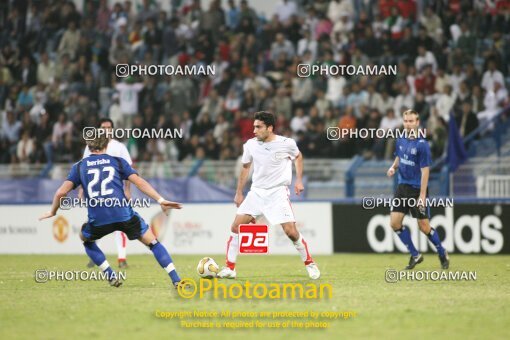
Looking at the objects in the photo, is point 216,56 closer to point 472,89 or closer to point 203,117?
point 203,117

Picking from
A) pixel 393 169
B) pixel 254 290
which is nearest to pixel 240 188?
pixel 254 290

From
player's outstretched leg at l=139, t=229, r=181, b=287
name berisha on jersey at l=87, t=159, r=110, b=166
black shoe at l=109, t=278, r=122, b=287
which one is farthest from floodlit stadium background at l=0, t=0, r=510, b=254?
name berisha on jersey at l=87, t=159, r=110, b=166

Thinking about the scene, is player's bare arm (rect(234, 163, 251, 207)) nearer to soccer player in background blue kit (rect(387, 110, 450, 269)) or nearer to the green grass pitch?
the green grass pitch

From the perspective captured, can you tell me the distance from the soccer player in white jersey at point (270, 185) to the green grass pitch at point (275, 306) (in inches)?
20.2

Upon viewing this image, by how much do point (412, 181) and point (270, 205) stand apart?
2.87m

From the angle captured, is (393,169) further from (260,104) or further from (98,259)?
(260,104)

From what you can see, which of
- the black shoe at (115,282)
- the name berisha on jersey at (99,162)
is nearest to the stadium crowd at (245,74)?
the black shoe at (115,282)

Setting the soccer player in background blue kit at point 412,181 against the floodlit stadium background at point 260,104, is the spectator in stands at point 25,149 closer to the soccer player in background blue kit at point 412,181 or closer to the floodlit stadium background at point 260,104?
the floodlit stadium background at point 260,104

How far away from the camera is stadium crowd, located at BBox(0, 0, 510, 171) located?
23.2 m

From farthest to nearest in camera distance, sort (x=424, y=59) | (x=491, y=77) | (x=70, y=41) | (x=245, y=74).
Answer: (x=70, y=41)
(x=245, y=74)
(x=424, y=59)
(x=491, y=77)

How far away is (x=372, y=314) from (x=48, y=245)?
14.7m

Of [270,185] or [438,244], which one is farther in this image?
[438,244]

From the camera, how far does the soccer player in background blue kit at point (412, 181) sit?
1478 cm

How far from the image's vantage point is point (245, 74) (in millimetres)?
26312
